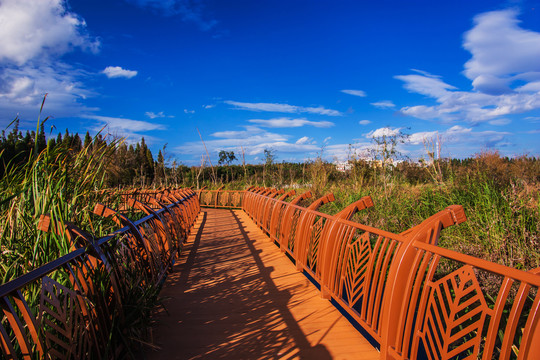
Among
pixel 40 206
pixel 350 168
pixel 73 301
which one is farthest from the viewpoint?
pixel 350 168

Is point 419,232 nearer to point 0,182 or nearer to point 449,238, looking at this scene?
point 449,238

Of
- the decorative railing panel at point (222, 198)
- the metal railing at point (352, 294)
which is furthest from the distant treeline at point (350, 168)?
the decorative railing panel at point (222, 198)

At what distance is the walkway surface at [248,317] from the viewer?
300 centimetres

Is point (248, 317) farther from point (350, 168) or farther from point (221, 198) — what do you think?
point (221, 198)

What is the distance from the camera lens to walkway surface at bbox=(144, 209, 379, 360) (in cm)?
300

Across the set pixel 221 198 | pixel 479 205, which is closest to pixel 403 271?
pixel 479 205

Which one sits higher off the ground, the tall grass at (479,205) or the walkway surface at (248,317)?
the tall grass at (479,205)

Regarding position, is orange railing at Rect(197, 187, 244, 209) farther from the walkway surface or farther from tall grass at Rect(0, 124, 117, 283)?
tall grass at Rect(0, 124, 117, 283)

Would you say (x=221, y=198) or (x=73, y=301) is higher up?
(x=73, y=301)

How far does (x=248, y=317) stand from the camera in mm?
3705

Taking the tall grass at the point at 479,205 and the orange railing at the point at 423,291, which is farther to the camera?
the tall grass at the point at 479,205

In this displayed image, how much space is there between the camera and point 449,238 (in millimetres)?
5480

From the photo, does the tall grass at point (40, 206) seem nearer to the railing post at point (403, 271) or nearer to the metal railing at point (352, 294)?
the metal railing at point (352, 294)

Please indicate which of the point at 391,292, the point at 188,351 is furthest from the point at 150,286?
the point at 391,292
